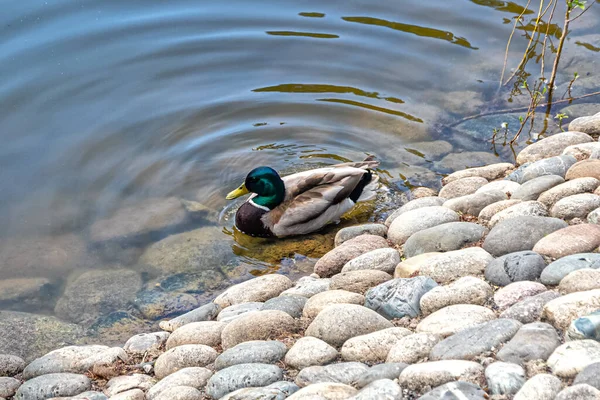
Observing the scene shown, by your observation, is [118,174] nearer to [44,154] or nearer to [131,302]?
[44,154]

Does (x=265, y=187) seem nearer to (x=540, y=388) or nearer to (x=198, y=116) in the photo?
(x=198, y=116)

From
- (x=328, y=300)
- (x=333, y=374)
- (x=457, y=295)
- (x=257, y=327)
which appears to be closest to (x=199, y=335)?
(x=257, y=327)

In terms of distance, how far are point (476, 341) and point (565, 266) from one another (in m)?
0.83

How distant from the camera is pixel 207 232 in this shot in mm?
6598

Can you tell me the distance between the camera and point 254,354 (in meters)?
3.77

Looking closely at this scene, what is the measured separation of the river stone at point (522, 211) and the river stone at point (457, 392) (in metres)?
1.92

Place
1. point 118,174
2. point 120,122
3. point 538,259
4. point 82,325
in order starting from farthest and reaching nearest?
point 120,122 < point 118,174 < point 82,325 < point 538,259

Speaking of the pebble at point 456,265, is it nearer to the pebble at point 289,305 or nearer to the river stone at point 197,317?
the pebble at point 289,305

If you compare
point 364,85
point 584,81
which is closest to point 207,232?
point 364,85

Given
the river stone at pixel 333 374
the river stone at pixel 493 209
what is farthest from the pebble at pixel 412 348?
the river stone at pixel 493 209

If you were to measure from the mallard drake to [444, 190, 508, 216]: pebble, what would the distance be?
4.35ft

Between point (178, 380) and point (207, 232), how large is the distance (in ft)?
9.67

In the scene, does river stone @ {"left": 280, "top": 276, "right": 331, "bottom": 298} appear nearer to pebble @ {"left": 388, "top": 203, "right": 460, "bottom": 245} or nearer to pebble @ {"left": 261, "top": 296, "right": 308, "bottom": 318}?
pebble @ {"left": 261, "top": 296, "right": 308, "bottom": 318}

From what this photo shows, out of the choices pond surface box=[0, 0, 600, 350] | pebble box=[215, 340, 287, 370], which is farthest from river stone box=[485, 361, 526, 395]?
pond surface box=[0, 0, 600, 350]
